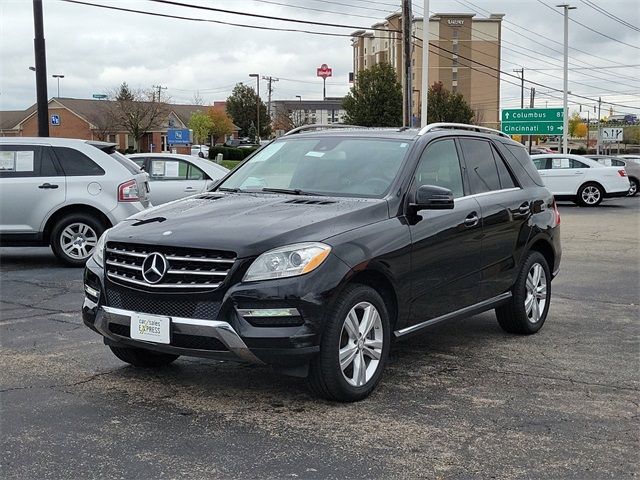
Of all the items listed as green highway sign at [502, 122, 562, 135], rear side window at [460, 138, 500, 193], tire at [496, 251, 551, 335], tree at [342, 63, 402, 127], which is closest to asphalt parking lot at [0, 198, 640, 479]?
tire at [496, 251, 551, 335]

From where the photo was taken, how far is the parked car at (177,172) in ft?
46.0

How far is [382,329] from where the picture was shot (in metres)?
4.96

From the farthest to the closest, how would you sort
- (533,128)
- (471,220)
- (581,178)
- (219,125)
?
1. (219,125)
2. (533,128)
3. (581,178)
4. (471,220)

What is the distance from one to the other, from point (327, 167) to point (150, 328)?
6.34 feet

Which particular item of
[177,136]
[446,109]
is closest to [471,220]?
[177,136]

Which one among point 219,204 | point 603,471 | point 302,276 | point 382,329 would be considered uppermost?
point 219,204

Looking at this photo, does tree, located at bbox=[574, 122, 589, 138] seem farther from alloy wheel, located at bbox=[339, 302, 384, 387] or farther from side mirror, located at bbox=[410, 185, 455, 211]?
alloy wheel, located at bbox=[339, 302, 384, 387]

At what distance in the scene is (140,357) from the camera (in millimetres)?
5496

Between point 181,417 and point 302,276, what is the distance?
109 cm

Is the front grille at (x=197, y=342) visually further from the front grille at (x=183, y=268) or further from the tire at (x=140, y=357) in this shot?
the tire at (x=140, y=357)

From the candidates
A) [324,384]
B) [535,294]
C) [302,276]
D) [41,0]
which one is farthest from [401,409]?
[41,0]

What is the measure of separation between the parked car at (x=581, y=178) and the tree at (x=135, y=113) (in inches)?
2188

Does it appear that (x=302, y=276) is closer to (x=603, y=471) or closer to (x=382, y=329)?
(x=382, y=329)

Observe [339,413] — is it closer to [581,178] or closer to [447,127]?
[447,127]
